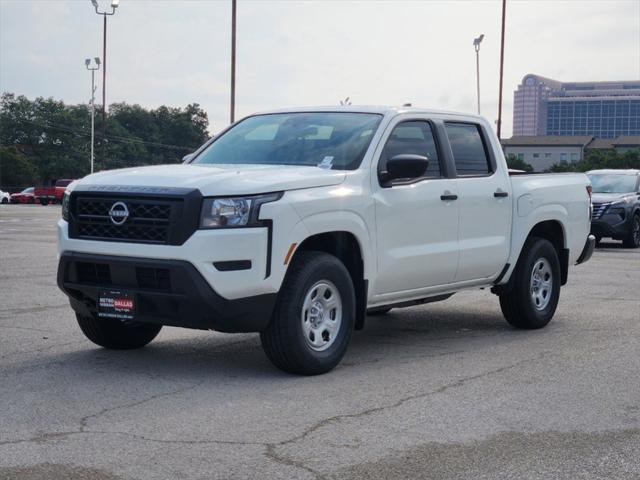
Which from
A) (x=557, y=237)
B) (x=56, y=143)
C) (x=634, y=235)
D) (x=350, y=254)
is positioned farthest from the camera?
(x=56, y=143)

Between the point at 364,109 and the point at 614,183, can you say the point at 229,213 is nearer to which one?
the point at 364,109

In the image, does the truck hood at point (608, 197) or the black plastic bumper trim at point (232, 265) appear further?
the truck hood at point (608, 197)

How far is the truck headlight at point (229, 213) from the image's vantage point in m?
6.84

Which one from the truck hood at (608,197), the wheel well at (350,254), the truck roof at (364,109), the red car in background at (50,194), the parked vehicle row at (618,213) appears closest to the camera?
the wheel well at (350,254)

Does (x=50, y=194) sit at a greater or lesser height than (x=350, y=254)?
lesser

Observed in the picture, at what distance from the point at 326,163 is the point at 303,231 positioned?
0.90m

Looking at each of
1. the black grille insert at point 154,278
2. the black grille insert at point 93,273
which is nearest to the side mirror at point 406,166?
the black grille insert at point 154,278

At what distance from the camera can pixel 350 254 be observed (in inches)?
309

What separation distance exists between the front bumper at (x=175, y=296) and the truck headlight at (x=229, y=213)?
12.6 inches

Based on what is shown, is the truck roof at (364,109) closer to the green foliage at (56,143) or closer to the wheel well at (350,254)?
the wheel well at (350,254)

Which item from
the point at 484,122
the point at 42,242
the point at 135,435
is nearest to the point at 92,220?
the point at 135,435

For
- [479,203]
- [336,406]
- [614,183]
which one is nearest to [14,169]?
[614,183]

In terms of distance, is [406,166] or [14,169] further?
[14,169]

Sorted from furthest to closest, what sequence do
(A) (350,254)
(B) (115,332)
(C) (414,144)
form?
1. (C) (414,144)
2. (B) (115,332)
3. (A) (350,254)
